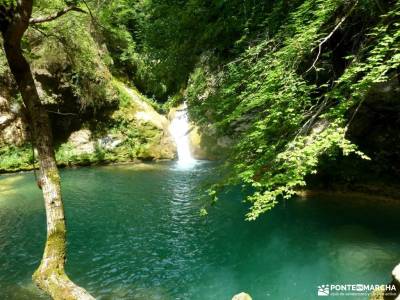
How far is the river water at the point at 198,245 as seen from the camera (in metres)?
7.73

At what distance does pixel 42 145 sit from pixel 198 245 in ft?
19.4

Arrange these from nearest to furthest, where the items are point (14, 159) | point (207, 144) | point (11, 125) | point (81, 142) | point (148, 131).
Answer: point (14, 159), point (11, 125), point (81, 142), point (207, 144), point (148, 131)

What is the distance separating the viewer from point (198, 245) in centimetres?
969

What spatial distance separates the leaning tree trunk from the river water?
3.24 m

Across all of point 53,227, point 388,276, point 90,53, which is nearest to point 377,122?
point 388,276

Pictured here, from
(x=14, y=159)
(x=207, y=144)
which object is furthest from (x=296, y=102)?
(x=14, y=159)

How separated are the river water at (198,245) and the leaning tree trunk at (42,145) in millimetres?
3236

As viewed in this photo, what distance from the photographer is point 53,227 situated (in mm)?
4625

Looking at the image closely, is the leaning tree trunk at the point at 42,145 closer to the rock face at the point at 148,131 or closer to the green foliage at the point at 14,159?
the green foliage at the point at 14,159

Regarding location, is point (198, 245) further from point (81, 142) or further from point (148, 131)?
point (81, 142)

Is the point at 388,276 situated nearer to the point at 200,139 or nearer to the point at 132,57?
the point at 200,139

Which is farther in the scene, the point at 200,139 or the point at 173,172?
the point at 200,139

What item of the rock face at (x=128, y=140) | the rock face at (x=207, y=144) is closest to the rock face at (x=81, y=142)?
the rock face at (x=128, y=140)

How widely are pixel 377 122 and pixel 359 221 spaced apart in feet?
11.4
